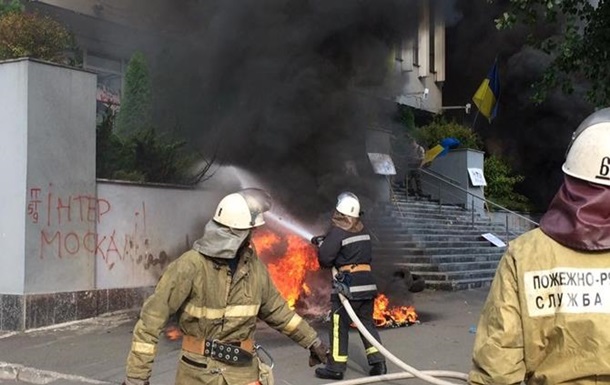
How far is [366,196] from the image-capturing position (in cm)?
1295

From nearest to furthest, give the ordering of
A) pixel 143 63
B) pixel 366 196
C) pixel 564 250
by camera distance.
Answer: pixel 564 250, pixel 143 63, pixel 366 196

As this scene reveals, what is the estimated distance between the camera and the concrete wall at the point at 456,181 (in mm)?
17641

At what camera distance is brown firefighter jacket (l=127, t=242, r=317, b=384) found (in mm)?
3197

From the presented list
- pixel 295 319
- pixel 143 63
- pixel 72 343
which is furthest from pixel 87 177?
pixel 295 319

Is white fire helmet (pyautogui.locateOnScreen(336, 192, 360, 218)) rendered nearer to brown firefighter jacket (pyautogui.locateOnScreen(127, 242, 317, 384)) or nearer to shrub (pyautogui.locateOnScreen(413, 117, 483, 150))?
brown firefighter jacket (pyautogui.locateOnScreen(127, 242, 317, 384))

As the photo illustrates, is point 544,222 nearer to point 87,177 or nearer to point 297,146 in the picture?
point 87,177

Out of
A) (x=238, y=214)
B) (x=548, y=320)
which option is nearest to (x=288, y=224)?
(x=238, y=214)

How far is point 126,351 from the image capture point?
7.14 m

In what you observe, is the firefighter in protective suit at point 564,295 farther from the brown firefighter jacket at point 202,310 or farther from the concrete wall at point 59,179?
the concrete wall at point 59,179

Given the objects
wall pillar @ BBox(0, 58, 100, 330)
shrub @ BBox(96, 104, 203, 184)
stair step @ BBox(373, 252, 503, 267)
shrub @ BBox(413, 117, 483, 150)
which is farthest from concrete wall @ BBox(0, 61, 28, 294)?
shrub @ BBox(413, 117, 483, 150)

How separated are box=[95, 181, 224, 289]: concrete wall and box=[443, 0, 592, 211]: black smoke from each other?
40.1 ft

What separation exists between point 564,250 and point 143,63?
33.7 ft

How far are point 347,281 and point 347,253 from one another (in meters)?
0.25

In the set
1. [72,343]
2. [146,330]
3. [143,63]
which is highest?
[143,63]
